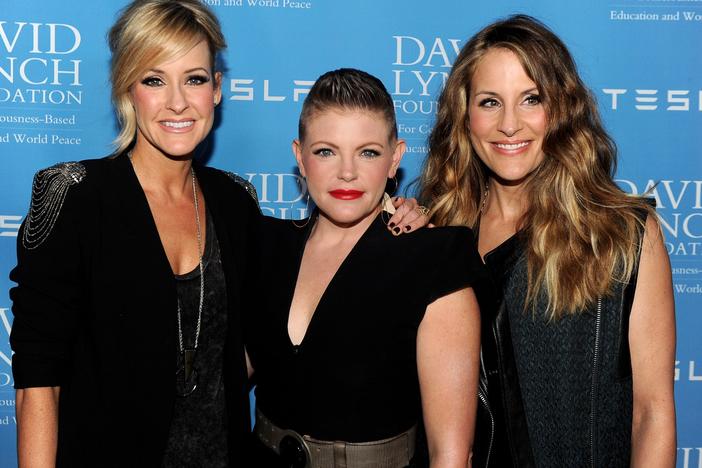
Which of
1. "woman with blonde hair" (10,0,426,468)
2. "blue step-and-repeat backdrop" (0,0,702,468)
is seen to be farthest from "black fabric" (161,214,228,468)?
"blue step-and-repeat backdrop" (0,0,702,468)

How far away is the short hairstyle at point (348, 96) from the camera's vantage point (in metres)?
2.09

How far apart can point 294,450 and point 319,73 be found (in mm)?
1448

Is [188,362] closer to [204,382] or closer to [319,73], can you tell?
[204,382]

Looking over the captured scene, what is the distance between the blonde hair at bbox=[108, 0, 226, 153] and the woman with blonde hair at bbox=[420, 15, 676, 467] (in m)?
0.86

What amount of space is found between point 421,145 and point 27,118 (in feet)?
4.73

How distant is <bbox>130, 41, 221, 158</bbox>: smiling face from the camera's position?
7.57ft

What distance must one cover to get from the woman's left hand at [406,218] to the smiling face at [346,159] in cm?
9

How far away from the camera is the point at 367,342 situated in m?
2.04

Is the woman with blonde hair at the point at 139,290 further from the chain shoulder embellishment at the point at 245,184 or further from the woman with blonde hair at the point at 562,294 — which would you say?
the woman with blonde hair at the point at 562,294

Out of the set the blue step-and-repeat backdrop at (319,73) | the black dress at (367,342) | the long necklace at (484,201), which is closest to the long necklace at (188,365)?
the black dress at (367,342)

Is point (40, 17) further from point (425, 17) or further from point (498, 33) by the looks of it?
point (498, 33)

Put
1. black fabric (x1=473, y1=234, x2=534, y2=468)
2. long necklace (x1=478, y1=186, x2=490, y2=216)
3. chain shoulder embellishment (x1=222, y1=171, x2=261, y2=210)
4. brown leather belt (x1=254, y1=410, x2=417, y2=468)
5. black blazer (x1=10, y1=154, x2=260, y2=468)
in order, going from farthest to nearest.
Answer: chain shoulder embellishment (x1=222, y1=171, x2=261, y2=210), long necklace (x1=478, y1=186, x2=490, y2=216), black fabric (x1=473, y1=234, x2=534, y2=468), black blazer (x1=10, y1=154, x2=260, y2=468), brown leather belt (x1=254, y1=410, x2=417, y2=468)

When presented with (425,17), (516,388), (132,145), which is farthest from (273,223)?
(425,17)

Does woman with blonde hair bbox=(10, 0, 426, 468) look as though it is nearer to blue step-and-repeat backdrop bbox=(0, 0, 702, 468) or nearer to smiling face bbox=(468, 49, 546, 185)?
smiling face bbox=(468, 49, 546, 185)
